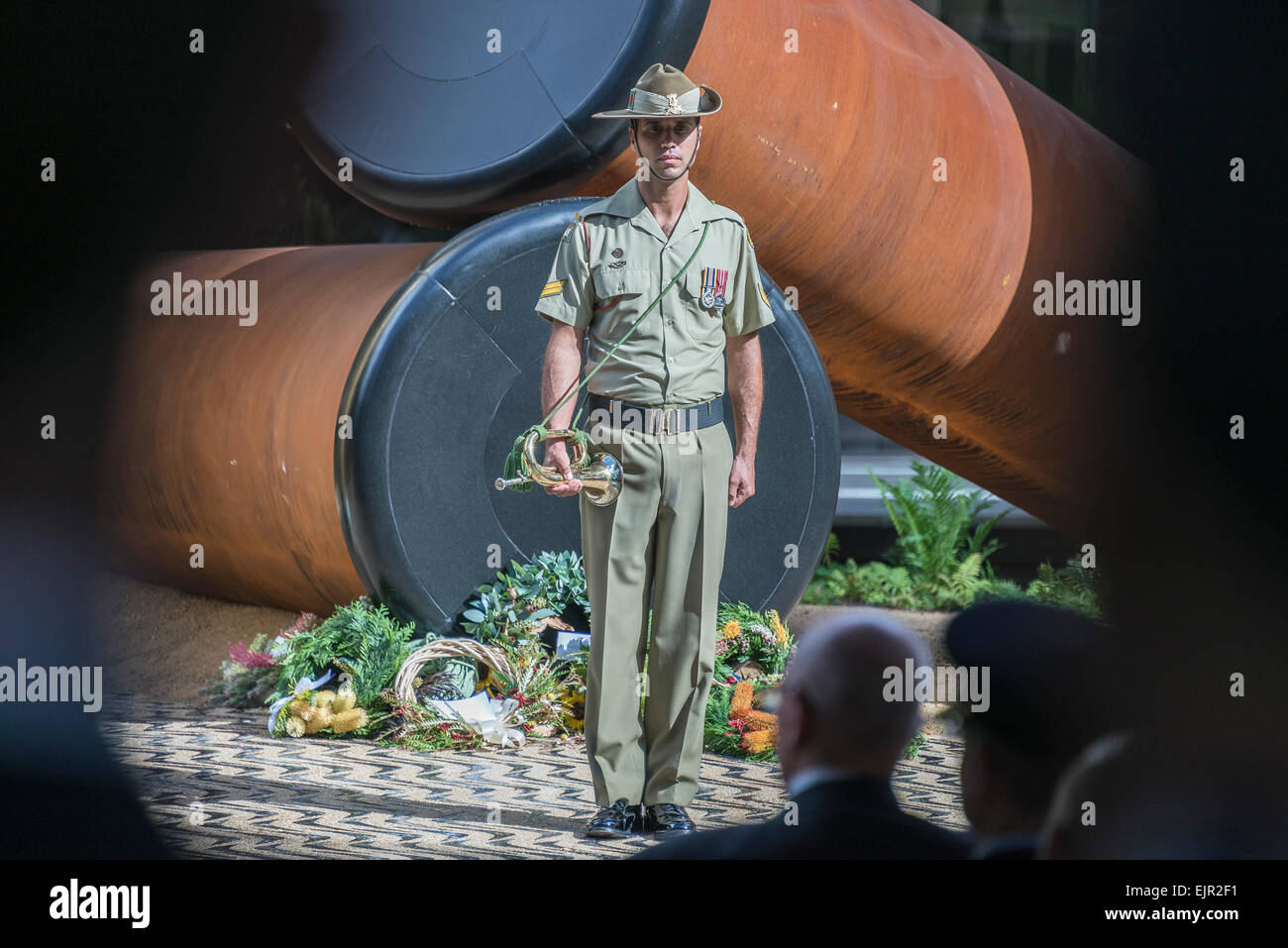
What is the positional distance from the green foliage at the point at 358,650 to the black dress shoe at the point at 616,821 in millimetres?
1847

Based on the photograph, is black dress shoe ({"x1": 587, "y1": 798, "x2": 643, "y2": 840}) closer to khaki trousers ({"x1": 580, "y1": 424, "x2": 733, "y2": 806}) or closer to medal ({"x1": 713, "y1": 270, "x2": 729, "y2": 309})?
khaki trousers ({"x1": 580, "y1": 424, "x2": 733, "y2": 806})

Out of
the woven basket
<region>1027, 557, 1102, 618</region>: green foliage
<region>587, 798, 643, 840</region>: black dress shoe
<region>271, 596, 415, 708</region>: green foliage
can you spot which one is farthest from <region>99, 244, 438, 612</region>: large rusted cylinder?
<region>1027, 557, 1102, 618</region>: green foliage

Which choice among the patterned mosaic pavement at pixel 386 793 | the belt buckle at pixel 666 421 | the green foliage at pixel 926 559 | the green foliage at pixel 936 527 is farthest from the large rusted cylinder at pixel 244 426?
the green foliage at pixel 936 527

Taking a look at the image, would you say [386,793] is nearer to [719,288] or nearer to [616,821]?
[616,821]

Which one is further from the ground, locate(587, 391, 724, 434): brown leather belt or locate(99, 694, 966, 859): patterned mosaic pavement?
locate(587, 391, 724, 434): brown leather belt

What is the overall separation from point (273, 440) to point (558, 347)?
2.97 metres

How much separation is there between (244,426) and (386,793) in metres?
2.75

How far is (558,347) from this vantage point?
13.1 ft

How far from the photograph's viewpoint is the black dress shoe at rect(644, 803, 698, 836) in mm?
3939

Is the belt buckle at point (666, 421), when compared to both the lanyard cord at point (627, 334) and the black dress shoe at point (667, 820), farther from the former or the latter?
the black dress shoe at point (667, 820)

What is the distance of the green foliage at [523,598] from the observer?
18.8 ft

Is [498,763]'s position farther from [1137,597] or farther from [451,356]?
[1137,597]

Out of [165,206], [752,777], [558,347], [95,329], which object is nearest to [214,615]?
[95,329]

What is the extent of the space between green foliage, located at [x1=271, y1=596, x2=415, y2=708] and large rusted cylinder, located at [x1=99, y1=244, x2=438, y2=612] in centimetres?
50
